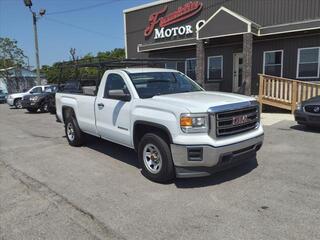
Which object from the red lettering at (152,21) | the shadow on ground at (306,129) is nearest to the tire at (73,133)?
the shadow on ground at (306,129)

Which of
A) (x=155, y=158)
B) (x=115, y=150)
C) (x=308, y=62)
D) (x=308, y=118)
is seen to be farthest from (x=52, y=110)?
(x=308, y=62)

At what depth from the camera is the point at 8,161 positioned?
21.7 ft

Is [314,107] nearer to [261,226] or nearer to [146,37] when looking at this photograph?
[261,226]

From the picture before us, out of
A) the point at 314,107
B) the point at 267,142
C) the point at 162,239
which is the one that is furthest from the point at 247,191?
the point at 314,107

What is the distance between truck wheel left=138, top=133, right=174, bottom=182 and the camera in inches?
182

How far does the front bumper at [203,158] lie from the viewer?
169 inches

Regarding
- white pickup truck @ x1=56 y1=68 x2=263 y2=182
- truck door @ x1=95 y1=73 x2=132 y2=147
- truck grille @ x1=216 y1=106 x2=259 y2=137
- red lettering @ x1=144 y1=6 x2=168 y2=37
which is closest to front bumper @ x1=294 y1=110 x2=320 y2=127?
white pickup truck @ x1=56 y1=68 x2=263 y2=182

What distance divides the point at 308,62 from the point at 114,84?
37.4 feet

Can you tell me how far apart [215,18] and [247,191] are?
1150 centimetres

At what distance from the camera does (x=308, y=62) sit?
14070mm

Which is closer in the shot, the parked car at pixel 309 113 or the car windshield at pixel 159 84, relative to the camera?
the car windshield at pixel 159 84

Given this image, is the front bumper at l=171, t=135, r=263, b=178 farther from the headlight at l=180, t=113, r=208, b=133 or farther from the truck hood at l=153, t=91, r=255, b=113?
the truck hood at l=153, t=91, r=255, b=113

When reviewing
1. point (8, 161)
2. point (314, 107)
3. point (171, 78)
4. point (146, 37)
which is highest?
point (146, 37)

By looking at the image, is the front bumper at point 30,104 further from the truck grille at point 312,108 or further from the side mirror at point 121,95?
the truck grille at point 312,108
